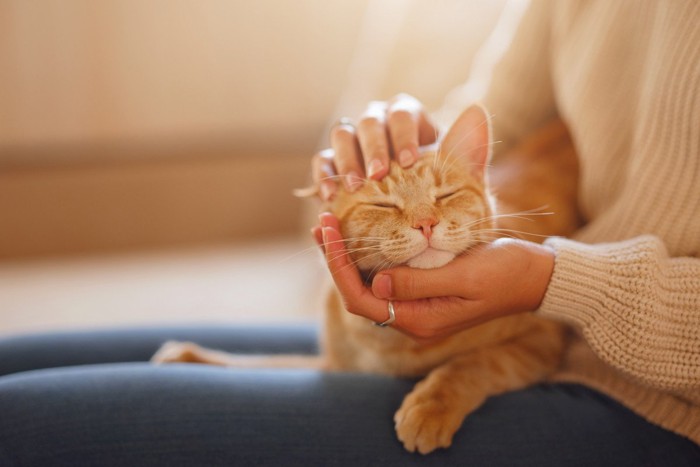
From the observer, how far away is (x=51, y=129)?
2.75 m

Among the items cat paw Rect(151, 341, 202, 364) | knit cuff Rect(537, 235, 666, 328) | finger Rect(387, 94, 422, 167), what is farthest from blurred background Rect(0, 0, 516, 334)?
knit cuff Rect(537, 235, 666, 328)

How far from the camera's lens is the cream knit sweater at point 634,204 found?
79cm

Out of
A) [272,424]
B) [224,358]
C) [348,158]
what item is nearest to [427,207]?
[348,158]

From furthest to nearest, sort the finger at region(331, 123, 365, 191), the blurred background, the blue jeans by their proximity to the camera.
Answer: the blurred background → the finger at region(331, 123, 365, 191) → the blue jeans

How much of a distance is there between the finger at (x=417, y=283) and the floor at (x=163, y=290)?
1021 millimetres

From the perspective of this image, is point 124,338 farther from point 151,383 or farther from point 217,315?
point 217,315

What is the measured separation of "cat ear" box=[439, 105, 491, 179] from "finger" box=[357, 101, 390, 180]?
119 millimetres

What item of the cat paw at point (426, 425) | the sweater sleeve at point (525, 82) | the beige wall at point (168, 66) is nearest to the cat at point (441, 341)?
the cat paw at point (426, 425)

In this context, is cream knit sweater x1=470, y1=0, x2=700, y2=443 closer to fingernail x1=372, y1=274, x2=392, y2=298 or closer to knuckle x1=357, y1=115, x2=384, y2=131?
fingernail x1=372, y1=274, x2=392, y2=298

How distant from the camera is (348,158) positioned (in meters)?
0.97

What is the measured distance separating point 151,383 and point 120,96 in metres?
2.30

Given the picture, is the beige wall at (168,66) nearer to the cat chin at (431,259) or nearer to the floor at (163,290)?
the floor at (163,290)

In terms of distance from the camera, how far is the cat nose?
869mm

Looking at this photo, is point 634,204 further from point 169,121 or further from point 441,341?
point 169,121
